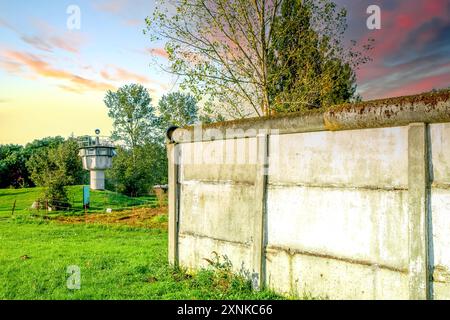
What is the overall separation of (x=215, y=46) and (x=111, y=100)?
43.8 metres

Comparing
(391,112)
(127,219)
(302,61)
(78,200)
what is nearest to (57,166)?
(78,200)

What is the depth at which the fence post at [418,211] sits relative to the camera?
4.30 meters

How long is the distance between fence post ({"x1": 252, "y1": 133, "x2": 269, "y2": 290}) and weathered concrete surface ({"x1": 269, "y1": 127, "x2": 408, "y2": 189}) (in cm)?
13

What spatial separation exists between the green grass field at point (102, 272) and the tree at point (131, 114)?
40.0 meters

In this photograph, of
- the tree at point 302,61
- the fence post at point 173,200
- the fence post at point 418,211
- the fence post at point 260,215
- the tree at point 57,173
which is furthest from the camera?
the tree at point 57,173

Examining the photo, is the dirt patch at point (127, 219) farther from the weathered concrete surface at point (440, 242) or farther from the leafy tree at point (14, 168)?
the leafy tree at point (14, 168)

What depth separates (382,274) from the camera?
4727 millimetres

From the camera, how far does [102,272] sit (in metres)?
7.99

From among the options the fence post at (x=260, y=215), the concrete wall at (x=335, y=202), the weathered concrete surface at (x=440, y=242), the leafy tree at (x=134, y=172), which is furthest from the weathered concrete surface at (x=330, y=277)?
the leafy tree at (x=134, y=172)

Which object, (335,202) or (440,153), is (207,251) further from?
(440,153)

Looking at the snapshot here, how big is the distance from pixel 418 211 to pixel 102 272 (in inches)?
249

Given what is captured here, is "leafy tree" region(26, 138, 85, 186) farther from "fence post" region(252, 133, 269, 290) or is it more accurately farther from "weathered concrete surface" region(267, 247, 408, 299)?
"weathered concrete surface" region(267, 247, 408, 299)

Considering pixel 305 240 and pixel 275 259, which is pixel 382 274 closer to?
pixel 305 240

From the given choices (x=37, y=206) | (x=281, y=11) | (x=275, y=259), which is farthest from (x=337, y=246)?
(x=37, y=206)
